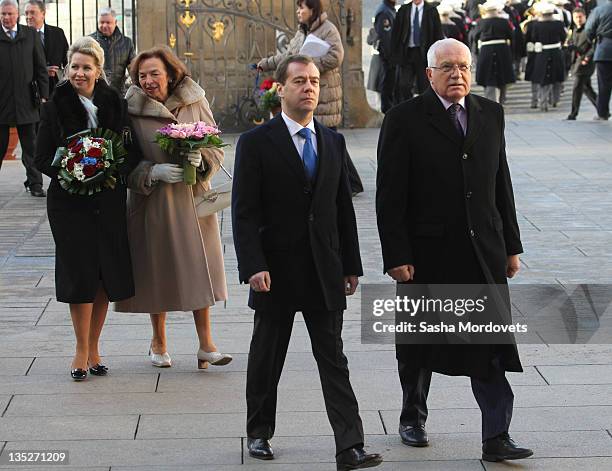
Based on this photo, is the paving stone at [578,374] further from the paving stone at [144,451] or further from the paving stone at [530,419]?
the paving stone at [144,451]

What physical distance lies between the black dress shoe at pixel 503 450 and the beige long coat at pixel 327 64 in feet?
21.4

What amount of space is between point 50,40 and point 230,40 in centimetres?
436

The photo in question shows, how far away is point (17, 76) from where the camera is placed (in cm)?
1295

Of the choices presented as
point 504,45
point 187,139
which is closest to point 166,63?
point 187,139

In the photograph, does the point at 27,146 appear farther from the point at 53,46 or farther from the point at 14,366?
the point at 14,366

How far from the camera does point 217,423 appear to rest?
20.0 feet

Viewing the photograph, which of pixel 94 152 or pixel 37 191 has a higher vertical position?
pixel 94 152

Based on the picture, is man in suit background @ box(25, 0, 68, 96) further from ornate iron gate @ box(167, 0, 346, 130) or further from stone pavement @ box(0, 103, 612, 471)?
stone pavement @ box(0, 103, 612, 471)

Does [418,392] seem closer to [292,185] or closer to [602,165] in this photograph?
Result: [292,185]

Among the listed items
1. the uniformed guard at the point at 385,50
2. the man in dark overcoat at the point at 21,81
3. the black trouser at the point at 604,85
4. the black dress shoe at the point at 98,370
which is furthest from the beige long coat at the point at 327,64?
the black trouser at the point at 604,85

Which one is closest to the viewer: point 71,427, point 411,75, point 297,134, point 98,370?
point 297,134

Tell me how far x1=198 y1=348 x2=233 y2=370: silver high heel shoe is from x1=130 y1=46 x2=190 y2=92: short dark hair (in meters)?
1.36

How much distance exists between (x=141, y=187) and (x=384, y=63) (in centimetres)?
1178

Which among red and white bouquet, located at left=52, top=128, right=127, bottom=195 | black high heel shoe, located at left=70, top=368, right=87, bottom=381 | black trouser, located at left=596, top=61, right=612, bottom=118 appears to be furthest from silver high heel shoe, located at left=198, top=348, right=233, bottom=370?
black trouser, located at left=596, top=61, right=612, bottom=118
